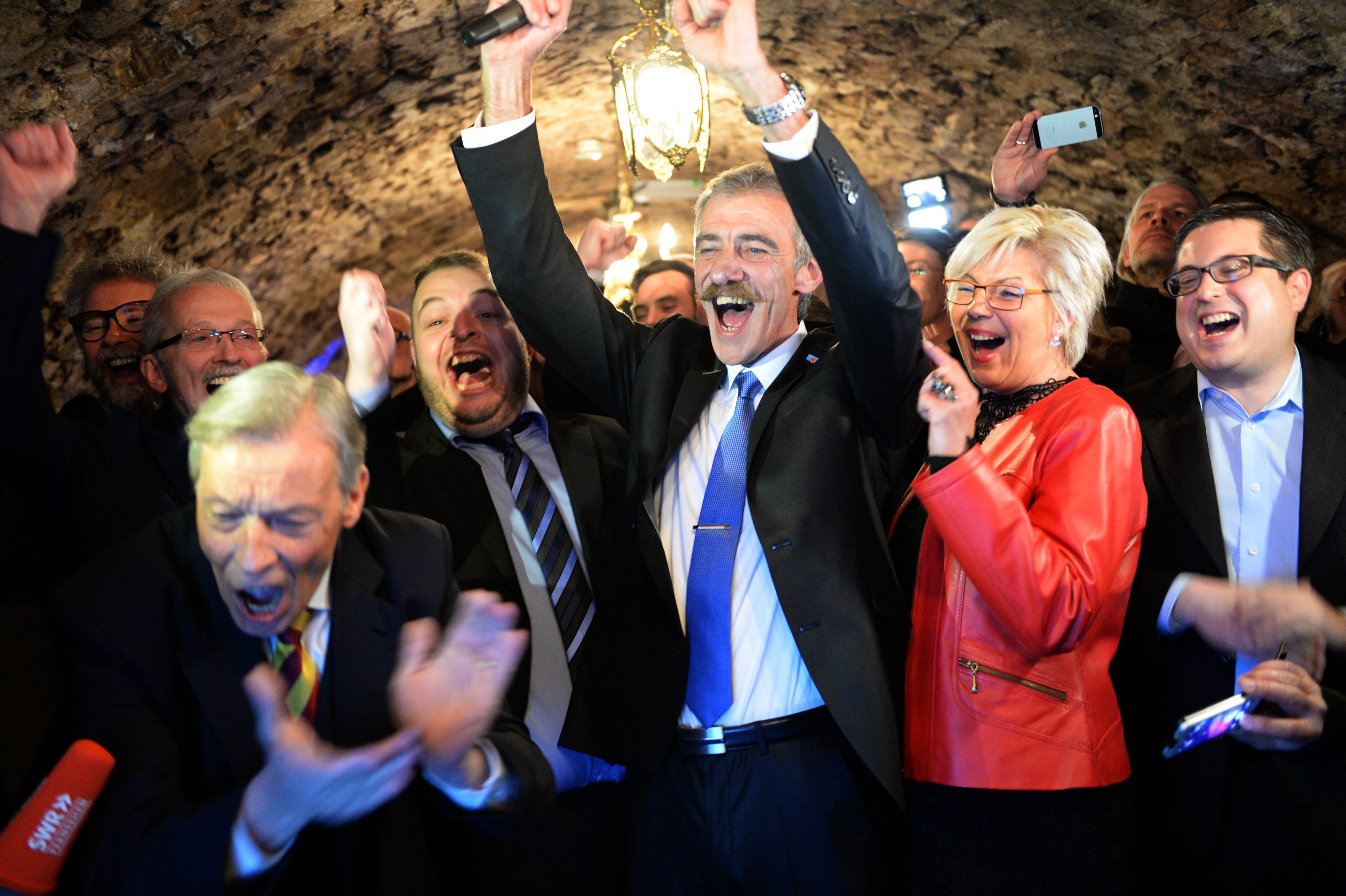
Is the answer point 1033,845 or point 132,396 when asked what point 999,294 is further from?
point 132,396

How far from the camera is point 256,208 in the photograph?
486cm

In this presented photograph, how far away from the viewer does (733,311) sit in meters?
2.14

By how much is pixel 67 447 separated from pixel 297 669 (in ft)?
2.54

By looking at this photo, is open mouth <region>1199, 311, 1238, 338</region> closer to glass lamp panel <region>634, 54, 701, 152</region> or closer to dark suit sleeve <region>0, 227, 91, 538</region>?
glass lamp panel <region>634, 54, 701, 152</region>

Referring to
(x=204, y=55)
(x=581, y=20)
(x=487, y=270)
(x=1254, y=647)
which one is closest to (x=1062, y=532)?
(x=1254, y=647)

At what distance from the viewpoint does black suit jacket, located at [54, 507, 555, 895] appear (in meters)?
1.40

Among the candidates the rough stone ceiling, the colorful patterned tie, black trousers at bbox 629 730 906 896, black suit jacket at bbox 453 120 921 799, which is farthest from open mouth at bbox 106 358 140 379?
black trousers at bbox 629 730 906 896

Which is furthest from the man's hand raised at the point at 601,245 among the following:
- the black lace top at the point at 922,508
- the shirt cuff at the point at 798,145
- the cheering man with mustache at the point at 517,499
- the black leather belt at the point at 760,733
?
the black leather belt at the point at 760,733

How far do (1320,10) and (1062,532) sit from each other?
2.70 meters

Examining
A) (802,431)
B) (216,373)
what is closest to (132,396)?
(216,373)

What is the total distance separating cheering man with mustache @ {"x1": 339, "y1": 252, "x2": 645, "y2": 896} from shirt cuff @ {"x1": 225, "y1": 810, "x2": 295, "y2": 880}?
0.76 meters

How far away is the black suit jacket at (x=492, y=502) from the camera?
2174 millimetres

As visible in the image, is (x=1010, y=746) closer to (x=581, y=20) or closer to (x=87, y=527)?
(x=87, y=527)

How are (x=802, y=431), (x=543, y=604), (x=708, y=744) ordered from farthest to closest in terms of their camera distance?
1. (x=543, y=604)
2. (x=802, y=431)
3. (x=708, y=744)
